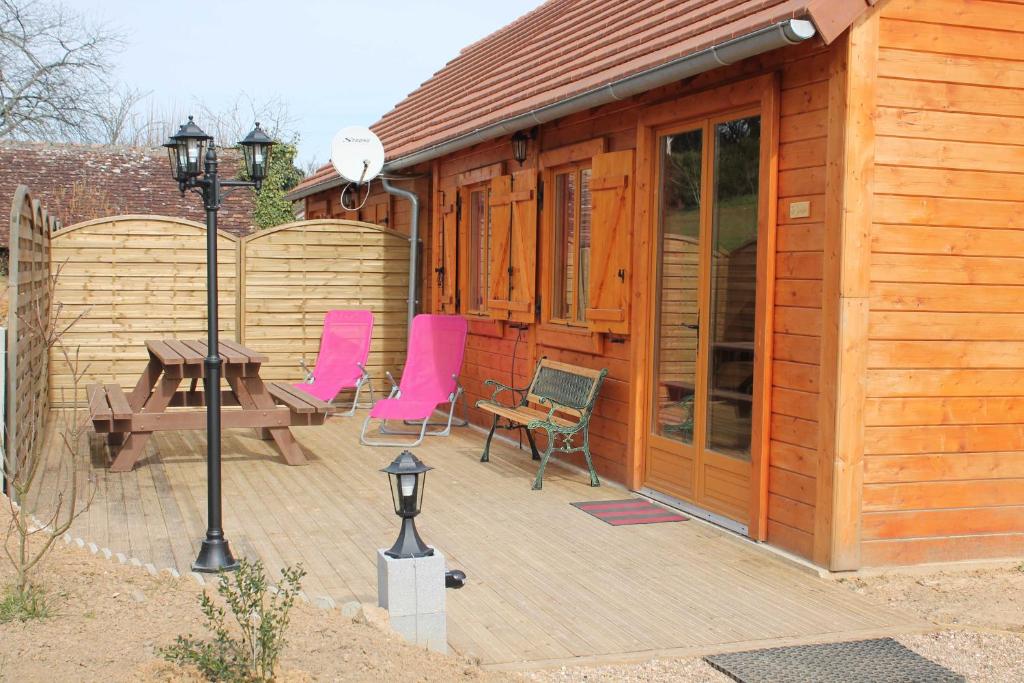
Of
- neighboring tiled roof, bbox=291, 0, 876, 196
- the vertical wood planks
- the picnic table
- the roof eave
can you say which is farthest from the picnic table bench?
the vertical wood planks

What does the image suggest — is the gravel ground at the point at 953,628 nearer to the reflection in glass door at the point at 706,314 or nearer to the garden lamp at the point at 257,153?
the reflection in glass door at the point at 706,314

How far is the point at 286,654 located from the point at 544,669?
3.15 feet

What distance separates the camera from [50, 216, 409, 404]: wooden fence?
11.8 metres

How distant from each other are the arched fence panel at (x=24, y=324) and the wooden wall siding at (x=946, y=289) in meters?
4.16

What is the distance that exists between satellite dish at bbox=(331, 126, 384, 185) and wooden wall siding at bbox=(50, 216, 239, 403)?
1481mm

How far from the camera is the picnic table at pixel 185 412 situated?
8.05m

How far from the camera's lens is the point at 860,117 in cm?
529

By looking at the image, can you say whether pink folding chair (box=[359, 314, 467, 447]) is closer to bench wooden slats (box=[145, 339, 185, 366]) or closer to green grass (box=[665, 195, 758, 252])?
bench wooden slats (box=[145, 339, 185, 366])

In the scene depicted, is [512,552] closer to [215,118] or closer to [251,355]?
[251,355]

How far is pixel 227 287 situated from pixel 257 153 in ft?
21.9

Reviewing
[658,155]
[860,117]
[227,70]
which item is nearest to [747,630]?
[860,117]

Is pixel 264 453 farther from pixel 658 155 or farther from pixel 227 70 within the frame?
pixel 227 70

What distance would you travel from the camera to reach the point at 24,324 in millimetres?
8195

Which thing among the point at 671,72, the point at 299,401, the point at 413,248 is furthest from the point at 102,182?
the point at 671,72
